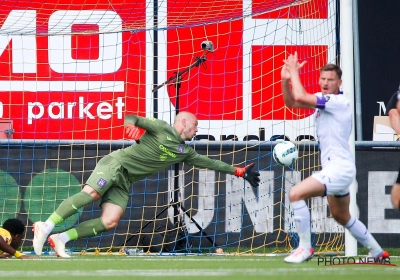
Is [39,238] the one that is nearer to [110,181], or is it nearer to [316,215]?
[110,181]

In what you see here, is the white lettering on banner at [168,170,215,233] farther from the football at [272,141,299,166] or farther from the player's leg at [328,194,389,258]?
the player's leg at [328,194,389,258]

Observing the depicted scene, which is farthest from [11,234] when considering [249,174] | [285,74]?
[285,74]

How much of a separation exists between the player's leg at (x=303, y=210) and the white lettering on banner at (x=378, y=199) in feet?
10.9

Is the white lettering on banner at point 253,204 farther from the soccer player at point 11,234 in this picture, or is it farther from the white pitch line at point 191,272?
the white pitch line at point 191,272

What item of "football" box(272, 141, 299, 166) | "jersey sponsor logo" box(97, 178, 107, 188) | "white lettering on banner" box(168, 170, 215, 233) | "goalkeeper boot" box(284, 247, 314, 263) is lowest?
"goalkeeper boot" box(284, 247, 314, 263)

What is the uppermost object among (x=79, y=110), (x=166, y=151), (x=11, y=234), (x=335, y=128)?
(x=79, y=110)

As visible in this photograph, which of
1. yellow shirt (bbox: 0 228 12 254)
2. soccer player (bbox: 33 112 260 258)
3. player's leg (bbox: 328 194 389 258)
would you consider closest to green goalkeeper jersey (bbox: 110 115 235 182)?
soccer player (bbox: 33 112 260 258)

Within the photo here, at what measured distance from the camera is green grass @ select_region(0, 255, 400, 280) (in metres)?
6.46

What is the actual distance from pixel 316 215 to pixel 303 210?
134 inches

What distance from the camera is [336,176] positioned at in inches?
290

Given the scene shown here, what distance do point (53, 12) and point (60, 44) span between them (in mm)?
540

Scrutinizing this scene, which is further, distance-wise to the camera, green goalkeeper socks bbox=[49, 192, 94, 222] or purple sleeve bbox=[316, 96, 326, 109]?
green goalkeeper socks bbox=[49, 192, 94, 222]

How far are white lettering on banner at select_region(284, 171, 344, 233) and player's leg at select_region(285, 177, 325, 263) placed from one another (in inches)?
129

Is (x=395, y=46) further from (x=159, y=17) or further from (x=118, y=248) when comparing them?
(x=118, y=248)
